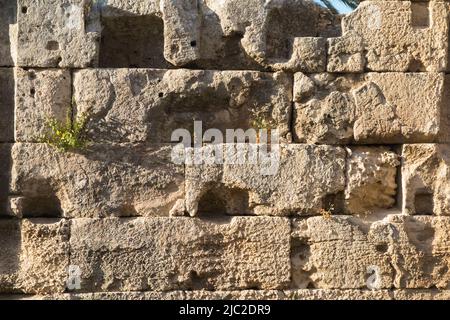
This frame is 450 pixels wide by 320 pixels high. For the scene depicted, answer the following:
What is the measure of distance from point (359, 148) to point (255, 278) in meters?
1.71

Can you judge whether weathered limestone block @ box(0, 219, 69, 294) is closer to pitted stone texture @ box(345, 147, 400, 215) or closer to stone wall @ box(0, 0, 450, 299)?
stone wall @ box(0, 0, 450, 299)

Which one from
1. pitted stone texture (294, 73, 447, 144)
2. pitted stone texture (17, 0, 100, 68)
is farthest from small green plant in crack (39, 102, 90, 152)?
pitted stone texture (294, 73, 447, 144)

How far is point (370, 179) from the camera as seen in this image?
701 cm

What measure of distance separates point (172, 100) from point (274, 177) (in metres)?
1.29

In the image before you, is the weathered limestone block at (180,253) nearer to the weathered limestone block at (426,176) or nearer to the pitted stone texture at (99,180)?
the pitted stone texture at (99,180)

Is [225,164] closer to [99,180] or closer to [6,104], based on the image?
[99,180]

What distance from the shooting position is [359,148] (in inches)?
281

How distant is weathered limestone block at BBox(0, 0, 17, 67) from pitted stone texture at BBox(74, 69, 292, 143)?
76 cm

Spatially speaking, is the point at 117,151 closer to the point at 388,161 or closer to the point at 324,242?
the point at 324,242

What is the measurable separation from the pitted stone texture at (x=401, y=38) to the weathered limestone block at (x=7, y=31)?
332cm

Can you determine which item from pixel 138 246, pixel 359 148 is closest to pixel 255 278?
pixel 138 246

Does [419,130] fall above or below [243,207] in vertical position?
above

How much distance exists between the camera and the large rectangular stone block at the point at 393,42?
708 centimetres

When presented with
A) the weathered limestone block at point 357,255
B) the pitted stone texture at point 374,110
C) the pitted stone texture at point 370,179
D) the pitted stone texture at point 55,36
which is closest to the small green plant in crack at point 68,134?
the pitted stone texture at point 55,36
